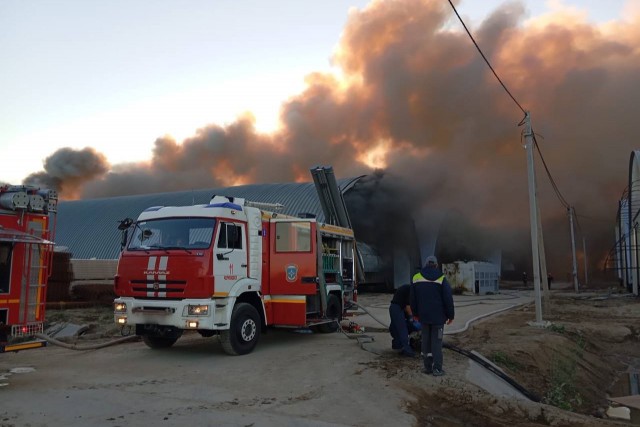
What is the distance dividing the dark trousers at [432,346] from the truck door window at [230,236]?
3620 mm

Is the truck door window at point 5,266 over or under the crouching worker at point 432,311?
over

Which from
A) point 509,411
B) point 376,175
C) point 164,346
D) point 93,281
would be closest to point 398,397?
point 509,411

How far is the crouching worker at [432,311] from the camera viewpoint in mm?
7453

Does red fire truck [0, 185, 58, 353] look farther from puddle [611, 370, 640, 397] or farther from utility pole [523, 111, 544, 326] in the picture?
utility pole [523, 111, 544, 326]

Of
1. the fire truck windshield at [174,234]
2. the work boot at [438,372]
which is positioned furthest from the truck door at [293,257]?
the work boot at [438,372]

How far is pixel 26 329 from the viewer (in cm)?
716

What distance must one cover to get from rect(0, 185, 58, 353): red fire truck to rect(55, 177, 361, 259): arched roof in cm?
2291

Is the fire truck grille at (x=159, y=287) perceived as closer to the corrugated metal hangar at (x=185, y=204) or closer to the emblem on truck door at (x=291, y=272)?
the emblem on truck door at (x=291, y=272)

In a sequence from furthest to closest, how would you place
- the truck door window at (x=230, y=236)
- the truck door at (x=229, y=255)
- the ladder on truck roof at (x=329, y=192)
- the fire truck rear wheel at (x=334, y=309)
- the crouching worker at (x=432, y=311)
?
the ladder on truck roof at (x=329, y=192) < the fire truck rear wheel at (x=334, y=309) < the truck door window at (x=230, y=236) < the truck door at (x=229, y=255) < the crouching worker at (x=432, y=311)

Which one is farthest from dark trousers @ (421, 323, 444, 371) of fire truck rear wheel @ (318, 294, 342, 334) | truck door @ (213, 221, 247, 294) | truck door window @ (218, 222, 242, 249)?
fire truck rear wheel @ (318, 294, 342, 334)

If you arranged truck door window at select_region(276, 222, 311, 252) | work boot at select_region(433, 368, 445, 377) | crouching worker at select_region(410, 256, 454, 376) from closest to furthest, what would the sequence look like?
work boot at select_region(433, 368, 445, 377), crouching worker at select_region(410, 256, 454, 376), truck door window at select_region(276, 222, 311, 252)

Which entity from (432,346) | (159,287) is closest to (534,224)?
(432,346)

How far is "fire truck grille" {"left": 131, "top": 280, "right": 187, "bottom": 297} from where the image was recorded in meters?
8.47

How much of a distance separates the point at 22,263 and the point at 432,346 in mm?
5947
